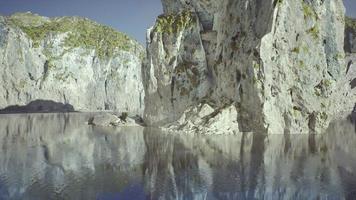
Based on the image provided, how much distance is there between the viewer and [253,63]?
7088 cm

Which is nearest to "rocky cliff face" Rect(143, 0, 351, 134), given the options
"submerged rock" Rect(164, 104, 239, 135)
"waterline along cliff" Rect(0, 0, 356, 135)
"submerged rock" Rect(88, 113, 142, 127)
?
"waterline along cliff" Rect(0, 0, 356, 135)

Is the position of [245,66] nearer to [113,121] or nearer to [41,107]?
[113,121]

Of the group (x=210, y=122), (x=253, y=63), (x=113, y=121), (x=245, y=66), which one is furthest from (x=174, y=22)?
(x=113, y=121)

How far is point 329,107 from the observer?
7469 cm

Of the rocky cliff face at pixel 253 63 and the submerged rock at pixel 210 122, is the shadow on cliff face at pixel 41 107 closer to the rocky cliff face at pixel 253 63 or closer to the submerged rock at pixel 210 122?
the rocky cliff face at pixel 253 63

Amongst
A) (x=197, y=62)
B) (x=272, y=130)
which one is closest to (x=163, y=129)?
(x=197, y=62)

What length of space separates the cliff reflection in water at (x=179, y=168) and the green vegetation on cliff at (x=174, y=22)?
33307 millimetres

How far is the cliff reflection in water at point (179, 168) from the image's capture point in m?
29.5

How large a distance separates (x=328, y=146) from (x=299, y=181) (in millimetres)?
24800

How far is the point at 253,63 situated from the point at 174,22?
2593 cm

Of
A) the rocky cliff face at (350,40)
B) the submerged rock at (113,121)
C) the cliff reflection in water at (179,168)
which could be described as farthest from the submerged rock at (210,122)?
the rocky cliff face at (350,40)

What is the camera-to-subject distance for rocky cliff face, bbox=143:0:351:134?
7081cm

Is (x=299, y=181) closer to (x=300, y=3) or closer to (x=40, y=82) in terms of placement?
(x=300, y=3)

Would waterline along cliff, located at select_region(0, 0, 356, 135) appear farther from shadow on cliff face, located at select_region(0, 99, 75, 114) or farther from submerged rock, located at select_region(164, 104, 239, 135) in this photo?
shadow on cliff face, located at select_region(0, 99, 75, 114)
